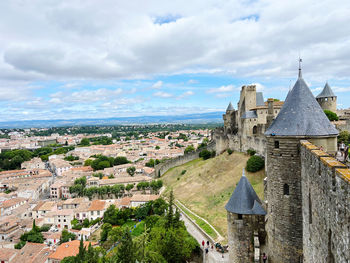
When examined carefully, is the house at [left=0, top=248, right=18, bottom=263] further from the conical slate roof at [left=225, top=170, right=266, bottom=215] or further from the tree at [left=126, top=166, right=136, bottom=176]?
the tree at [left=126, top=166, right=136, bottom=176]

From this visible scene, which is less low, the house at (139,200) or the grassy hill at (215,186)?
the grassy hill at (215,186)

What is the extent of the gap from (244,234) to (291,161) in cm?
500

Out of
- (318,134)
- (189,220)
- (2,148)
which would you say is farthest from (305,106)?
(2,148)

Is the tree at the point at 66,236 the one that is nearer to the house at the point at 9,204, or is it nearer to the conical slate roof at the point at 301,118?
the house at the point at 9,204

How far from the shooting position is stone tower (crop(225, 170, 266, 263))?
12.4 metres

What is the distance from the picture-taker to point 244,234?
1249 cm

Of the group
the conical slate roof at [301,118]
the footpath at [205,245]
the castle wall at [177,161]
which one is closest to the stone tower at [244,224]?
the conical slate roof at [301,118]

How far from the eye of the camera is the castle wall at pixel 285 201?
9.31 metres

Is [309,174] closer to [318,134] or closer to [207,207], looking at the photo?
[318,134]

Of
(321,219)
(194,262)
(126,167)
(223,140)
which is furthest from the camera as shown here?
(126,167)

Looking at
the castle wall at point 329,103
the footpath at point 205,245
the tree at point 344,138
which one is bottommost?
the footpath at point 205,245

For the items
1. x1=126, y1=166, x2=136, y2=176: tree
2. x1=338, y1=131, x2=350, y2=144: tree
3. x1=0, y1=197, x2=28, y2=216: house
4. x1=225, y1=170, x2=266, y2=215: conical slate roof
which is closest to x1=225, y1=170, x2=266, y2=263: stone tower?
x1=225, y1=170, x2=266, y2=215: conical slate roof

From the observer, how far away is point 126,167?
2997 inches

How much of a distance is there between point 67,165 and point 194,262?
247 feet
